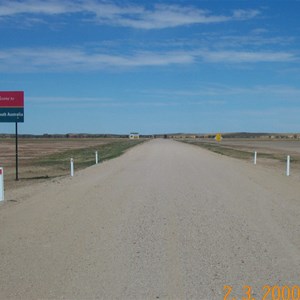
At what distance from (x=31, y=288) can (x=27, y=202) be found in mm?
7851

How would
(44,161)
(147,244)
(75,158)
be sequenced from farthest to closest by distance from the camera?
(75,158) → (44,161) → (147,244)

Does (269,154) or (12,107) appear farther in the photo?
(269,154)

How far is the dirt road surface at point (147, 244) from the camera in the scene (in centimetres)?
593

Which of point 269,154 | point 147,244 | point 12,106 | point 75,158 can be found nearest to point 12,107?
point 12,106

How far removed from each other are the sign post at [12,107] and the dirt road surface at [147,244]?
7.55 meters

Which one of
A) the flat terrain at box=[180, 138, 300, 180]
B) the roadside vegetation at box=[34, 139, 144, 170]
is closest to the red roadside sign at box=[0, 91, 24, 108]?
the roadside vegetation at box=[34, 139, 144, 170]

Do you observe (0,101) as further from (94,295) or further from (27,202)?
(94,295)

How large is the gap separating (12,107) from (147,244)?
50.0 ft

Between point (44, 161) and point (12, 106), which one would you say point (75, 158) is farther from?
point (12, 106)

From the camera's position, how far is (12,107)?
850 inches

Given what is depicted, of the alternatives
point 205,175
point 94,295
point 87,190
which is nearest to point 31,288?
point 94,295

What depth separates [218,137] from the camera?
71500 millimetres

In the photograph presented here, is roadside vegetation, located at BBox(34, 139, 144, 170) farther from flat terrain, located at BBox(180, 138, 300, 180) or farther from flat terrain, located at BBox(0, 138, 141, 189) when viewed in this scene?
flat terrain, located at BBox(180, 138, 300, 180)

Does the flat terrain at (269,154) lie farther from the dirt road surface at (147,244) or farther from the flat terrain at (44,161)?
the dirt road surface at (147,244)
